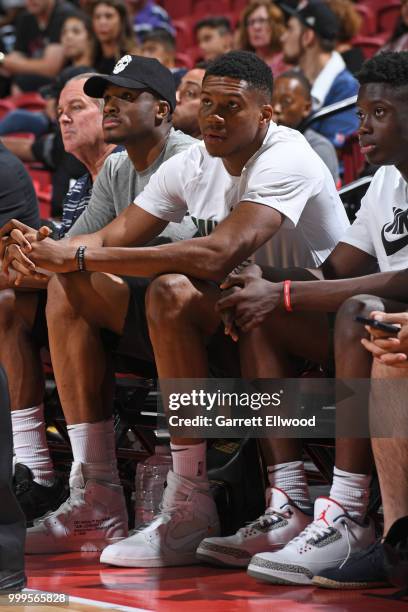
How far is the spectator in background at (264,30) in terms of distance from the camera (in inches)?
279

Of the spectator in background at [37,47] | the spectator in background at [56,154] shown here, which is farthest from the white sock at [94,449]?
the spectator in background at [37,47]

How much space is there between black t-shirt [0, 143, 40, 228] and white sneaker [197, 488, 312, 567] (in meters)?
1.50

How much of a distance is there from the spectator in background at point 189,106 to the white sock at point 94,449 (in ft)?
6.25

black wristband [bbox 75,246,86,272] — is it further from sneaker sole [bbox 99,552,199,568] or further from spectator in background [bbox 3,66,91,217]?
spectator in background [bbox 3,66,91,217]

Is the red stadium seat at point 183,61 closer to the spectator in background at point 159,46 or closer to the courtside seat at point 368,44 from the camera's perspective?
the spectator in background at point 159,46

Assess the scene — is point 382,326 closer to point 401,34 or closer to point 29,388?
point 29,388

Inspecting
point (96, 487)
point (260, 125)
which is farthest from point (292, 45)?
point (96, 487)

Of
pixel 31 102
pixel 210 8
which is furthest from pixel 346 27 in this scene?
pixel 210 8

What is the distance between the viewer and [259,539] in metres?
2.93

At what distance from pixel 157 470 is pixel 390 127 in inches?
49.3

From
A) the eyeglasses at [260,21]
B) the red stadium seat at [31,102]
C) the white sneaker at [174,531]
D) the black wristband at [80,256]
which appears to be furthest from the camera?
the red stadium seat at [31,102]

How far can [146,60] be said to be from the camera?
3.63 m

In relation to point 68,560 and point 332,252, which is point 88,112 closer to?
point 332,252

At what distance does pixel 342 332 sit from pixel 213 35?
578 centimetres
